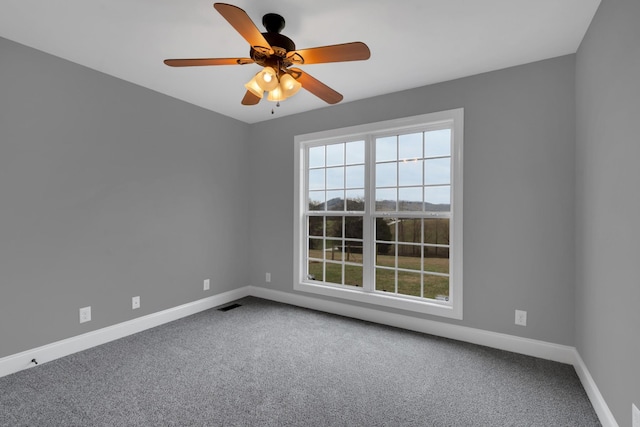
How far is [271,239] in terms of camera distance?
416cm

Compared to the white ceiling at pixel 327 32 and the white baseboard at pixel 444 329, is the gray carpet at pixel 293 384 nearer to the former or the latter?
the white baseboard at pixel 444 329

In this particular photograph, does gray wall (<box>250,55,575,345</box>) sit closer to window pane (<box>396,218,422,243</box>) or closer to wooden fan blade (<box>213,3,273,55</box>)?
window pane (<box>396,218,422,243</box>)

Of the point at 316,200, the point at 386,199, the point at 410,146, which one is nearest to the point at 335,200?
the point at 316,200

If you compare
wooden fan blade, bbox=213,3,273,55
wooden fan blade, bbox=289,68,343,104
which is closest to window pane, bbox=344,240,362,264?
wooden fan blade, bbox=289,68,343,104

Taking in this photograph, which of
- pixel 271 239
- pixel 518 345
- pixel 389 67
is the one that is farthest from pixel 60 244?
pixel 518 345

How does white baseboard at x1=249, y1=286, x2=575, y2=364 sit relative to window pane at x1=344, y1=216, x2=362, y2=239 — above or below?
below

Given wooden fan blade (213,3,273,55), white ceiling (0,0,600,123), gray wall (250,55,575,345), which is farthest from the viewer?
gray wall (250,55,575,345)

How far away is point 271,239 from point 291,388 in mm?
2303

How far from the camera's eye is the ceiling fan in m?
1.67

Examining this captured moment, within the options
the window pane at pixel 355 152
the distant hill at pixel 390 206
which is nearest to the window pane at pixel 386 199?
the distant hill at pixel 390 206

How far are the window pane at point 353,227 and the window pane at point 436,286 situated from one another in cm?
90

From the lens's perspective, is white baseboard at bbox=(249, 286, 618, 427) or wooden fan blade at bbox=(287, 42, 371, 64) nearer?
wooden fan blade at bbox=(287, 42, 371, 64)

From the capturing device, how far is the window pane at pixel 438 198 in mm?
3026

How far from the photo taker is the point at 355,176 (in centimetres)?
362
